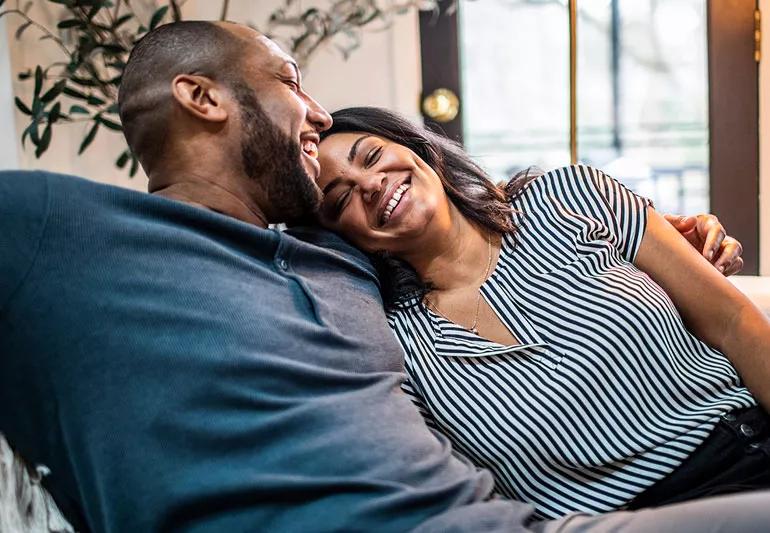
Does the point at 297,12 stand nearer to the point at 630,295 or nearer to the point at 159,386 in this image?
the point at 630,295

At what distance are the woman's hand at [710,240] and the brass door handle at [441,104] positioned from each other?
1414 mm

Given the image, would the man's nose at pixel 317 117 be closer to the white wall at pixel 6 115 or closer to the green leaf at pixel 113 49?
the green leaf at pixel 113 49

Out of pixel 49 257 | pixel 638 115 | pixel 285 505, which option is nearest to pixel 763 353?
pixel 285 505

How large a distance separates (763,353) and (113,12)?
2066 mm

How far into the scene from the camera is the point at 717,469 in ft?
4.21

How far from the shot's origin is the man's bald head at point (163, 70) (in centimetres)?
127

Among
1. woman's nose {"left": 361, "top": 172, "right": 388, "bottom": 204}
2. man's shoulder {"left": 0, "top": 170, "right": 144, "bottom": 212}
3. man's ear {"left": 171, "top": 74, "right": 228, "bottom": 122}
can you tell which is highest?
man's ear {"left": 171, "top": 74, "right": 228, "bottom": 122}

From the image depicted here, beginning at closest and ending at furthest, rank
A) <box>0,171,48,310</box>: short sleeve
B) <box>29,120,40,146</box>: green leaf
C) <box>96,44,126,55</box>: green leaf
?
<box>0,171,48,310</box>: short sleeve → <box>29,120,40,146</box>: green leaf → <box>96,44,126,55</box>: green leaf

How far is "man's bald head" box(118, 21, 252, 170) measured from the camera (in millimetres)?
1271

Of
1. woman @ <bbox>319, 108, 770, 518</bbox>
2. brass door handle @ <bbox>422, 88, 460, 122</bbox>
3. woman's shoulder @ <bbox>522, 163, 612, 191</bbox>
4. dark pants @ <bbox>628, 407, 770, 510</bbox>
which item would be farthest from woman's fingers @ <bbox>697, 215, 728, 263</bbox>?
brass door handle @ <bbox>422, 88, 460, 122</bbox>

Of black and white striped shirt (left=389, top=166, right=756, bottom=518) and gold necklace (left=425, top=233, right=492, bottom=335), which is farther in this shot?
gold necklace (left=425, top=233, right=492, bottom=335)

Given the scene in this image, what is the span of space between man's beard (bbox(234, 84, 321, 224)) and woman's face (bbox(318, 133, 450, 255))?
125mm

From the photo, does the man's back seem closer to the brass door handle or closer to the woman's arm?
the woman's arm

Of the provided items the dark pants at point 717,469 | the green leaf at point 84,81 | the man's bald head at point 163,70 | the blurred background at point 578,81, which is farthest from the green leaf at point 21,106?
the dark pants at point 717,469
